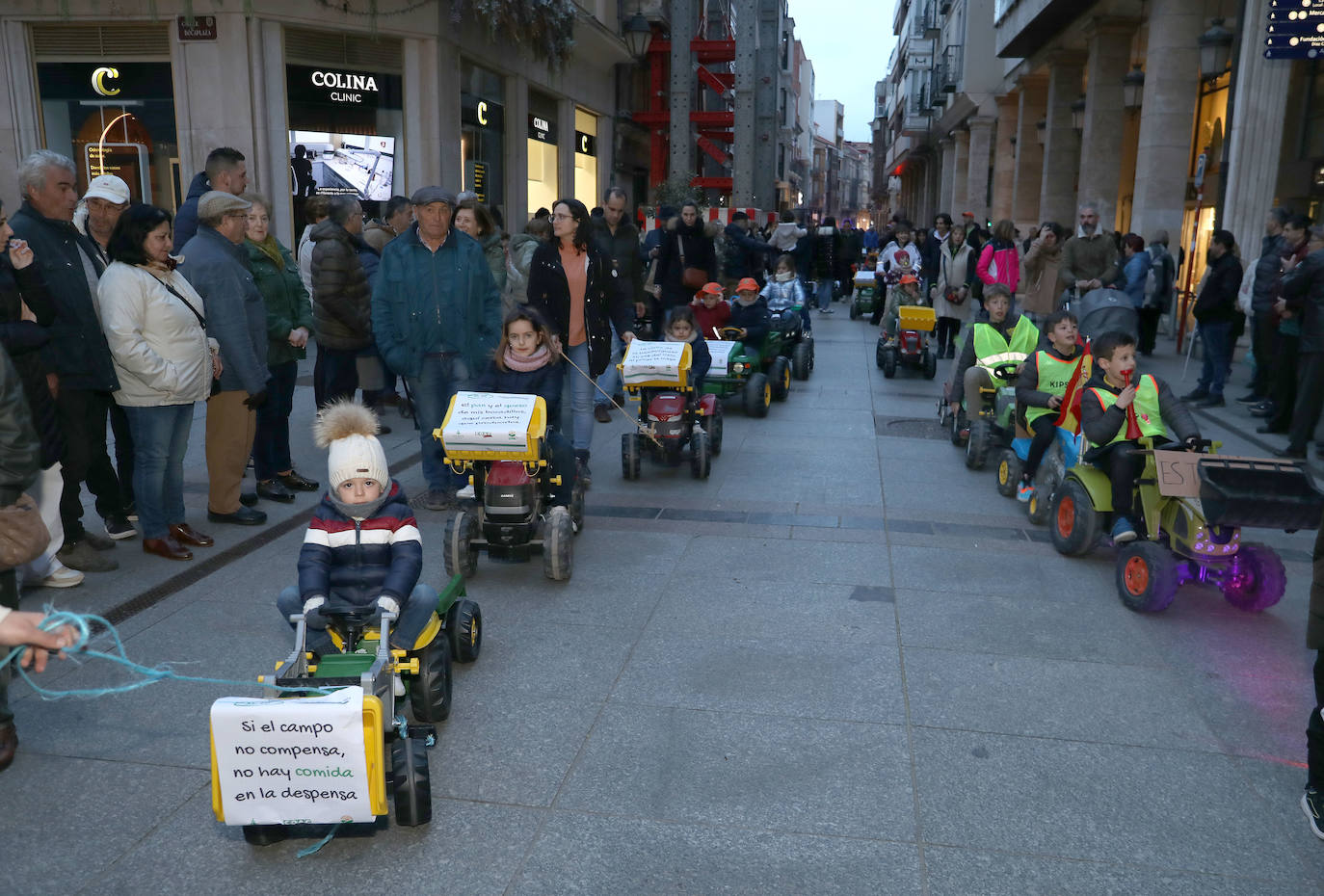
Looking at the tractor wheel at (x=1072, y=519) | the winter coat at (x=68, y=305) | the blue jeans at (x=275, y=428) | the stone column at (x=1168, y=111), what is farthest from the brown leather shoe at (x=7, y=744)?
the stone column at (x=1168, y=111)

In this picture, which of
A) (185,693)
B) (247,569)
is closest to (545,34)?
(247,569)

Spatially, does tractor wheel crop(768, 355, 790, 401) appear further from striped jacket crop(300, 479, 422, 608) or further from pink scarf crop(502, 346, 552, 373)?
striped jacket crop(300, 479, 422, 608)

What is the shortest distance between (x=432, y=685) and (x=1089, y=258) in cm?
1087

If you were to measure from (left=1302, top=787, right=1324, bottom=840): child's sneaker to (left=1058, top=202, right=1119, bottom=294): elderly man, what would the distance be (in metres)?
9.77

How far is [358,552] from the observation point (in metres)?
4.00

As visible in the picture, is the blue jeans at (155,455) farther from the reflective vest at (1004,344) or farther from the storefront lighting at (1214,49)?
the storefront lighting at (1214,49)

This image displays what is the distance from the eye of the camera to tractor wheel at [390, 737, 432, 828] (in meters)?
3.31

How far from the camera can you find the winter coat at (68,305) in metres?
5.38

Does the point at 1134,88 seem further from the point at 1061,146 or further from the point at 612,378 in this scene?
the point at 612,378

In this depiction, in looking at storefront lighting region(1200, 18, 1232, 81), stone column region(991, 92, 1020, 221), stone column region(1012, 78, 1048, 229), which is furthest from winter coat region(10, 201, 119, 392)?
stone column region(991, 92, 1020, 221)

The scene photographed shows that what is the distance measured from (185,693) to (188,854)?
4.13ft

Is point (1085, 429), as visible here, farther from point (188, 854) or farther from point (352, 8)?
point (352, 8)

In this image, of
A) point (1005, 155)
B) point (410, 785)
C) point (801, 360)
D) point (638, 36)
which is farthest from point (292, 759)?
point (1005, 155)

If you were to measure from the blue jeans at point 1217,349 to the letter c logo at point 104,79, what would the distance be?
1500cm
